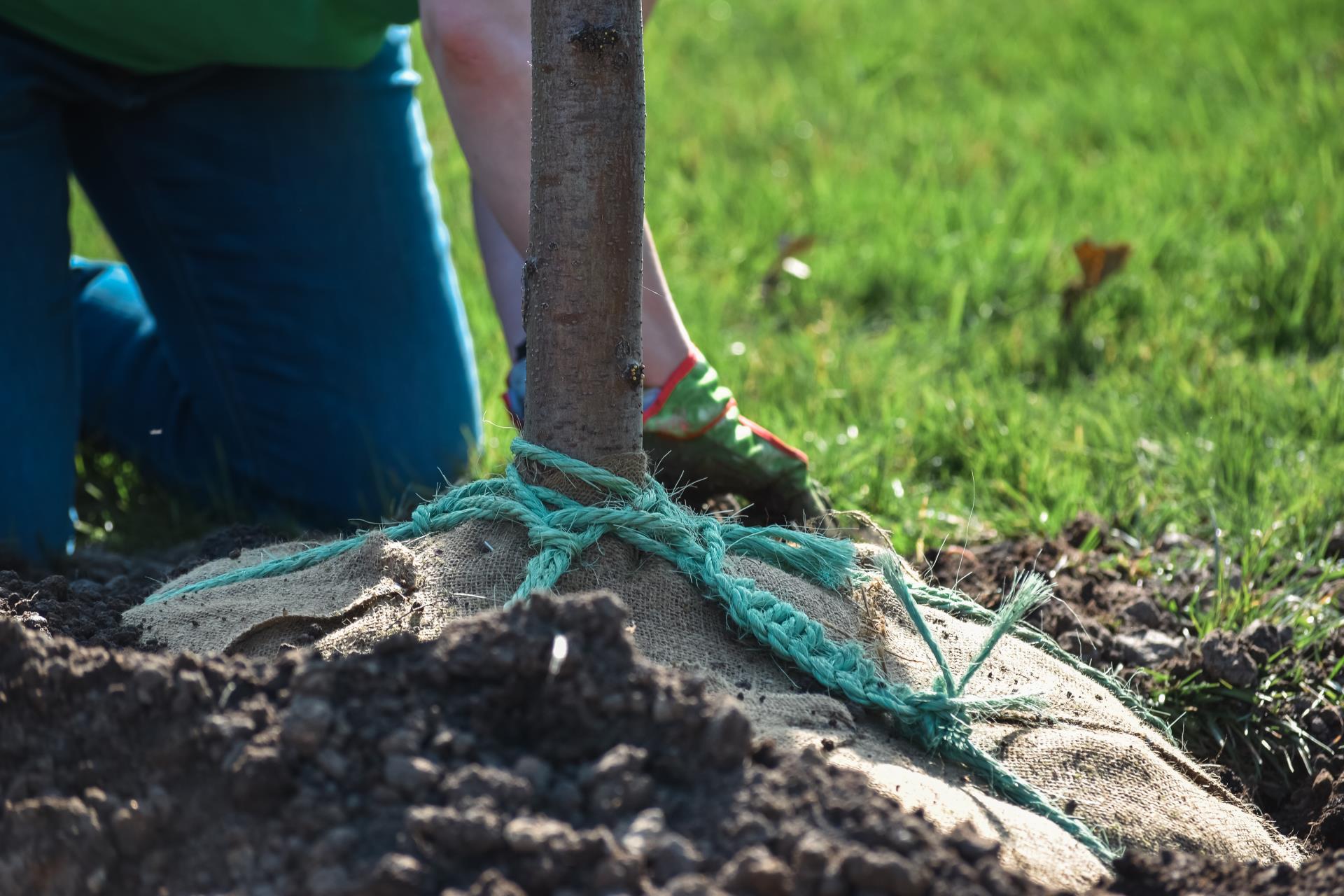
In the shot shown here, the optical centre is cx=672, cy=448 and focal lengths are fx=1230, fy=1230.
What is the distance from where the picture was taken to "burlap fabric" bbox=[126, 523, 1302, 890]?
4.52ft

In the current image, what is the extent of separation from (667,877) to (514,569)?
0.59 m

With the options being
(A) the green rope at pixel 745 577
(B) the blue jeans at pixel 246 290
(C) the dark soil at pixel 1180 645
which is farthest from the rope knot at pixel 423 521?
(B) the blue jeans at pixel 246 290

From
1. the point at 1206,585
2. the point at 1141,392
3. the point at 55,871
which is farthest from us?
the point at 1141,392

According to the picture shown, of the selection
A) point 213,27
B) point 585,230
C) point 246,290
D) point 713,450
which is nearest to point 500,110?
point 585,230

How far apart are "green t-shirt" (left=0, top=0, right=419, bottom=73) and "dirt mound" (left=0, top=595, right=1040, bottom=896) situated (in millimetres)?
1412

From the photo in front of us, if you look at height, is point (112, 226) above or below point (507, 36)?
below

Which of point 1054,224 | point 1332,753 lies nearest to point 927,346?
point 1054,224

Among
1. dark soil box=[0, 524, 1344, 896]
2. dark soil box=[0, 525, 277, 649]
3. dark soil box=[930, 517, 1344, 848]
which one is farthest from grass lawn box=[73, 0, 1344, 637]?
dark soil box=[0, 524, 1344, 896]

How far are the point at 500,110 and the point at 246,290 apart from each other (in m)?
1.11

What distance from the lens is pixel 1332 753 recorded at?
1826mm

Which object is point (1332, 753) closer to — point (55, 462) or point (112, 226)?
point (55, 462)

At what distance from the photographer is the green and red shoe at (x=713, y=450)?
6.34 ft

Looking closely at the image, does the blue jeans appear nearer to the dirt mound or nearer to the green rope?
the green rope

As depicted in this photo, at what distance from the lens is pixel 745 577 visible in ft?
5.24
